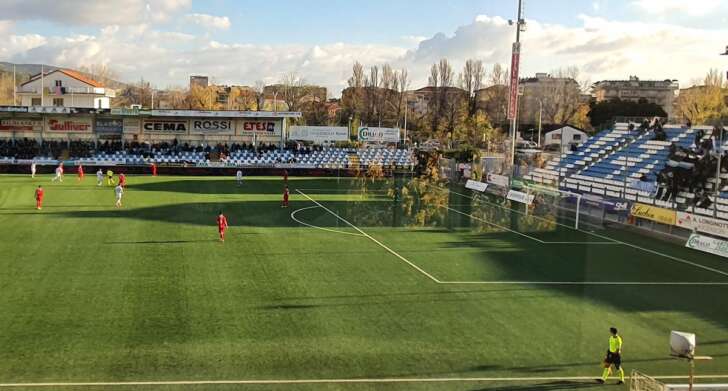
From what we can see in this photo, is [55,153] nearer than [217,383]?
No

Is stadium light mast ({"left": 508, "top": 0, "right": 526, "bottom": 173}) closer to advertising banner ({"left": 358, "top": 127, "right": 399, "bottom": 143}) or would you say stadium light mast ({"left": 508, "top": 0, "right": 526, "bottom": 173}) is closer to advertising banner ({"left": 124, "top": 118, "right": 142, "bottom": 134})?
advertising banner ({"left": 358, "top": 127, "right": 399, "bottom": 143})

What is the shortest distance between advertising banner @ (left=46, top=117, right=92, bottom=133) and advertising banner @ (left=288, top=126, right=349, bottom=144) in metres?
20.6

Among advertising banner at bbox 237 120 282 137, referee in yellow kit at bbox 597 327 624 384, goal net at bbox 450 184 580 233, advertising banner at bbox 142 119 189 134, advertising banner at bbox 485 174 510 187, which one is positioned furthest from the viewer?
advertising banner at bbox 237 120 282 137

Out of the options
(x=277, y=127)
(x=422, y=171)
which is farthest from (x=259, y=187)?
(x=277, y=127)

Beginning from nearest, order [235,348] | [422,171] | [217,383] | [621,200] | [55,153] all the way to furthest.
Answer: [217,383] < [235,348] < [621,200] < [422,171] < [55,153]

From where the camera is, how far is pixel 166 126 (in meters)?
63.6

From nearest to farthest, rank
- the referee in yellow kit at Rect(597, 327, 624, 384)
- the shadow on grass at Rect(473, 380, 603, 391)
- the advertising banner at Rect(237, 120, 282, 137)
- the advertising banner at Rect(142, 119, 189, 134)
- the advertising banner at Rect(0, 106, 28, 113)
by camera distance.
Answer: the shadow on grass at Rect(473, 380, 603, 391) → the referee in yellow kit at Rect(597, 327, 624, 384) → the advertising banner at Rect(0, 106, 28, 113) → the advertising banner at Rect(142, 119, 189, 134) → the advertising banner at Rect(237, 120, 282, 137)

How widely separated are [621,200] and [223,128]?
42.6m

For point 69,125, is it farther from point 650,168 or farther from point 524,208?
point 650,168

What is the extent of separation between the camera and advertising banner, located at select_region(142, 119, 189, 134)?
63.2 meters

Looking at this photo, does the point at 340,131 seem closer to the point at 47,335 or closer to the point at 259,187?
the point at 259,187

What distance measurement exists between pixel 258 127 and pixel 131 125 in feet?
41.2

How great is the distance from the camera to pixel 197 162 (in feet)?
196

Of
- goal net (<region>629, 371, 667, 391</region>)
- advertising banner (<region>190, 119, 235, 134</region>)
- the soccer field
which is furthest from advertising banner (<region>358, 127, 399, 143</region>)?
goal net (<region>629, 371, 667, 391</region>)
